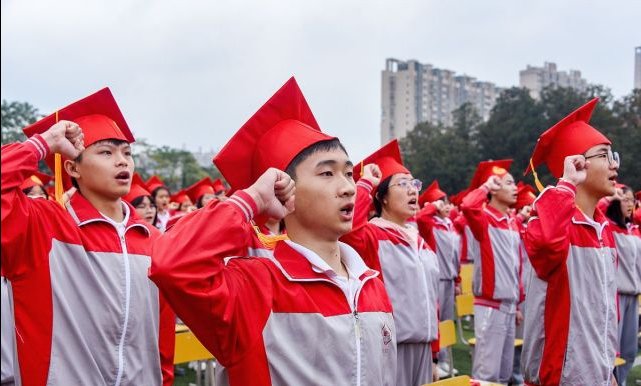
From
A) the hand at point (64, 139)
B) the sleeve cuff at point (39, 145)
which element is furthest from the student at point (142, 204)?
the sleeve cuff at point (39, 145)

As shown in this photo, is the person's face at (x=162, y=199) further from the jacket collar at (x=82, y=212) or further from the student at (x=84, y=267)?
the jacket collar at (x=82, y=212)

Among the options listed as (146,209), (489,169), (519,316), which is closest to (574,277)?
(519,316)

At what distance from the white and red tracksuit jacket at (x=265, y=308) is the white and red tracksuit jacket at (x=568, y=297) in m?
1.89

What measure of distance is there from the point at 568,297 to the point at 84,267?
2.76 m

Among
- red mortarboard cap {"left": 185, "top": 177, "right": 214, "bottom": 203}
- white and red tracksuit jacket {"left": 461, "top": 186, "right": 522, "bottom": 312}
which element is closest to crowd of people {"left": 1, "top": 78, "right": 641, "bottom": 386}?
white and red tracksuit jacket {"left": 461, "top": 186, "right": 522, "bottom": 312}

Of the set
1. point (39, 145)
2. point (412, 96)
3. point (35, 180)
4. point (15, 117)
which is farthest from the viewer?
point (412, 96)

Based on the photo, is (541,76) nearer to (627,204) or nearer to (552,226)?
(627,204)

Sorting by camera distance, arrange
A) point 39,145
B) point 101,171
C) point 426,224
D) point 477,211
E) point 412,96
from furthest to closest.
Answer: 1. point 412,96
2. point 426,224
3. point 477,211
4. point 101,171
5. point 39,145

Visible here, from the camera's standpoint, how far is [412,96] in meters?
85.4

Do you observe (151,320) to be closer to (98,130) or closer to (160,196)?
(98,130)

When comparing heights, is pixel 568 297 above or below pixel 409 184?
below

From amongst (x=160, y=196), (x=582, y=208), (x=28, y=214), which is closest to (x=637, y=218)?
(x=582, y=208)

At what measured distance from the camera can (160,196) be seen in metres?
9.83

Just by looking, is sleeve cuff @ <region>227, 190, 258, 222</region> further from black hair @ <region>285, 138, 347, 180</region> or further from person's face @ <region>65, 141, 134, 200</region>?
person's face @ <region>65, 141, 134, 200</region>
